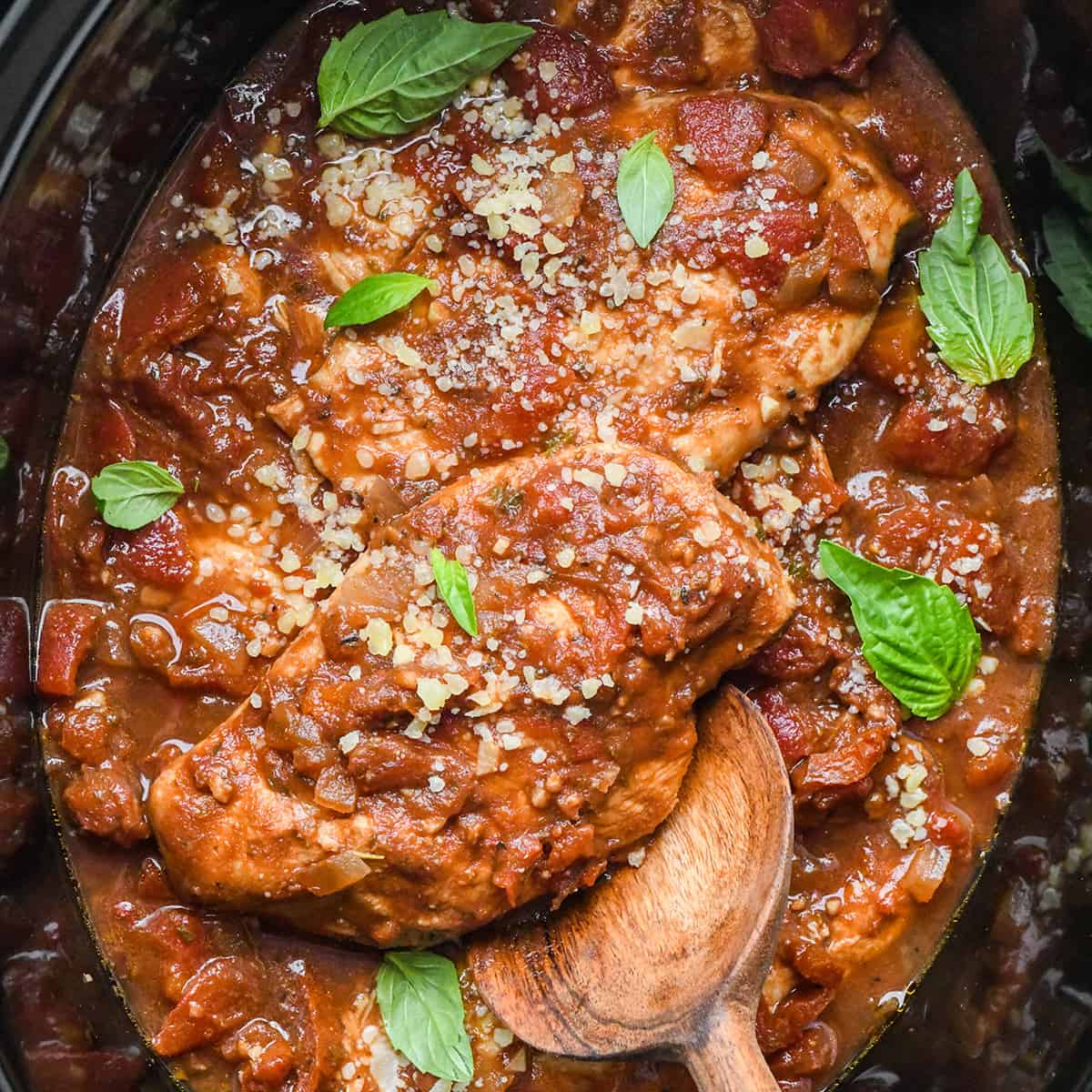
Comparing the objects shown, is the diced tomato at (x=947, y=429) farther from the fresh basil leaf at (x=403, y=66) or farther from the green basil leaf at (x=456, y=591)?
the fresh basil leaf at (x=403, y=66)

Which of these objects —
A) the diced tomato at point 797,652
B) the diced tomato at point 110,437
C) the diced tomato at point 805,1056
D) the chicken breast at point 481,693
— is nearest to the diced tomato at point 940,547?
the diced tomato at point 797,652

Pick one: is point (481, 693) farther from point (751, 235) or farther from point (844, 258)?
point (844, 258)

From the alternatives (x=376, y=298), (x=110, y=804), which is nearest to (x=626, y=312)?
(x=376, y=298)

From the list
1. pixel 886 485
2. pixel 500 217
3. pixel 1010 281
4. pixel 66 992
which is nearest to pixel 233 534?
pixel 500 217

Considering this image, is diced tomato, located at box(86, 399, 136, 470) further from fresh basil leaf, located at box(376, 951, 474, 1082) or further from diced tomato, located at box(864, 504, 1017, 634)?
diced tomato, located at box(864, 504, 1017, 634)

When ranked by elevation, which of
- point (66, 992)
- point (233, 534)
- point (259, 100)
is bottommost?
point (66, 992)

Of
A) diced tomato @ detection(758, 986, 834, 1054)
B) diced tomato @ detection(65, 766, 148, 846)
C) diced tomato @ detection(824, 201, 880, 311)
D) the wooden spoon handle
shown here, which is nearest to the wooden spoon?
the wooden spoon handle

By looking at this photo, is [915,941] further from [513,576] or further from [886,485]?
[513,576]
